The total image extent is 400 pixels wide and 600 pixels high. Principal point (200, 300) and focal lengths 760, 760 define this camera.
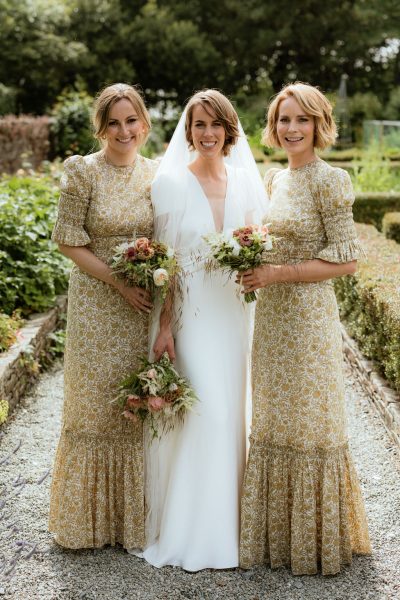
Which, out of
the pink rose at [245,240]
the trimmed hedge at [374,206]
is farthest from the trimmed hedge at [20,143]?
the pink rose at [245,240]

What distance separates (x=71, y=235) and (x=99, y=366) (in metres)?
0.63

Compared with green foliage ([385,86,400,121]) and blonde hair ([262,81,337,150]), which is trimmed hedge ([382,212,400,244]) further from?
green foliage ([385,86,400,121])

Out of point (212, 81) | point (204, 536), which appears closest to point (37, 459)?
point (204, 536)

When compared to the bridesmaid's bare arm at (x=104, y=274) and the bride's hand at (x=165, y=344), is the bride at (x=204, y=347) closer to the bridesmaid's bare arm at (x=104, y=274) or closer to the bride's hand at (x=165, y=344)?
the bride's hand at (x=165, y=344)

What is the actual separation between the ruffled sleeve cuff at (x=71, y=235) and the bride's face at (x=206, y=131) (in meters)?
0.65

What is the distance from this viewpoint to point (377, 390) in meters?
5.69

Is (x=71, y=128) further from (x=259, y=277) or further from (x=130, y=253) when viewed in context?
(x=259, y=277)

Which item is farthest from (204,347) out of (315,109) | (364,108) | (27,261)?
(364,108)

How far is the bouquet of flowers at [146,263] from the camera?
3230mm

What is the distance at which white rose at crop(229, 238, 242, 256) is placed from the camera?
10.3 feet

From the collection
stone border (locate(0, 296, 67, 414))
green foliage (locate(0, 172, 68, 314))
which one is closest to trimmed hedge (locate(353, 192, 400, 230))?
green foliage (locate(0, 172, 68, 314))

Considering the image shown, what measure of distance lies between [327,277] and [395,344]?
1.99 m

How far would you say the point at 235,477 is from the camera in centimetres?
355

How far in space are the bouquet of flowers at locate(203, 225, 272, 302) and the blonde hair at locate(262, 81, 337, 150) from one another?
0.50 meters
